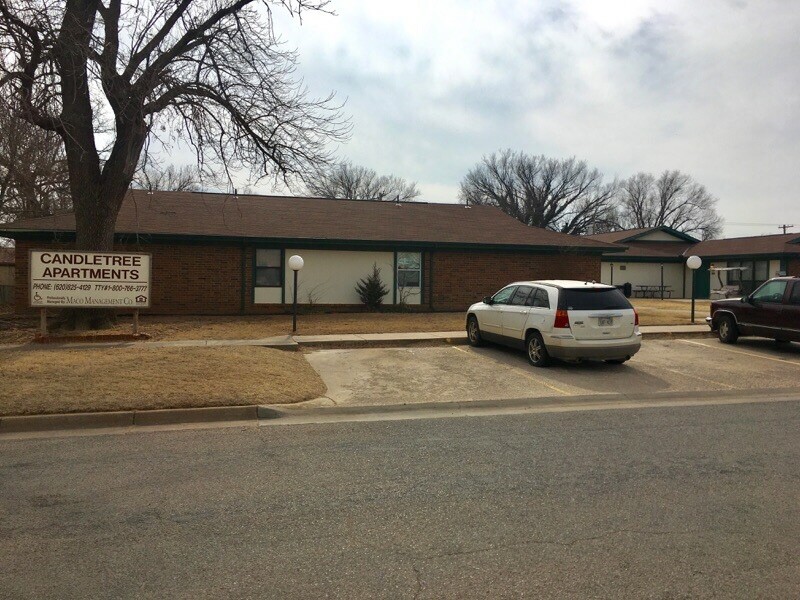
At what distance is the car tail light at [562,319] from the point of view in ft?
36.0

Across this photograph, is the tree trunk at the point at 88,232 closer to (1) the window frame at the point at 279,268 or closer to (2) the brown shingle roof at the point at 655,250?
(1) the window frame at the point at 279,268

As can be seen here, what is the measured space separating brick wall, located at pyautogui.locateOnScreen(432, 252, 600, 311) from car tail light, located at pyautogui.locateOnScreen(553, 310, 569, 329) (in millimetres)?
10897

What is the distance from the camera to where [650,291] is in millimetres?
35531

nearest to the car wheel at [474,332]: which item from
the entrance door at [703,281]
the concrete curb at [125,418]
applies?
the concrete curb at [125,418]

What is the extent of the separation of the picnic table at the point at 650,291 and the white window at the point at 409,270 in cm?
1811

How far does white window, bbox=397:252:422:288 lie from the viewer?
2175cm

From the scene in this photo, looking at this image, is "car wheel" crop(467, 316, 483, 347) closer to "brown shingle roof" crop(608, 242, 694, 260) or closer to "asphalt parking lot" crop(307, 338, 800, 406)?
"asphalt parking lot" crop(307, 338, 800, 406)

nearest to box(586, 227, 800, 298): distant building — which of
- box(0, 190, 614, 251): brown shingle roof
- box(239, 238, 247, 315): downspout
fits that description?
box(0, 190, 614, 251): brown shingle roof

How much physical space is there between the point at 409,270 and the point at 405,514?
17.4m

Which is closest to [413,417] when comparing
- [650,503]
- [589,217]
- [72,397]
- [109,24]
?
[650,503]

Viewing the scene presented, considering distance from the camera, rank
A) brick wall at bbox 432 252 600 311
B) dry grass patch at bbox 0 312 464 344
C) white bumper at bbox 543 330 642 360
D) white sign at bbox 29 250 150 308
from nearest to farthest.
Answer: white bumper at bbox 543 330 642 360, white sign at bbox 29 250 150 308, dry grass patch at bbox 0 312 464 344, brick wall at bbox 432 252 600 311

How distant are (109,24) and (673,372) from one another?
47.4 ft

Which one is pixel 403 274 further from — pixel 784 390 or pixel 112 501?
pixel 112 501

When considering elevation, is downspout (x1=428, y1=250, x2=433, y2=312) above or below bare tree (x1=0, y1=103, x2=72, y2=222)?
below
